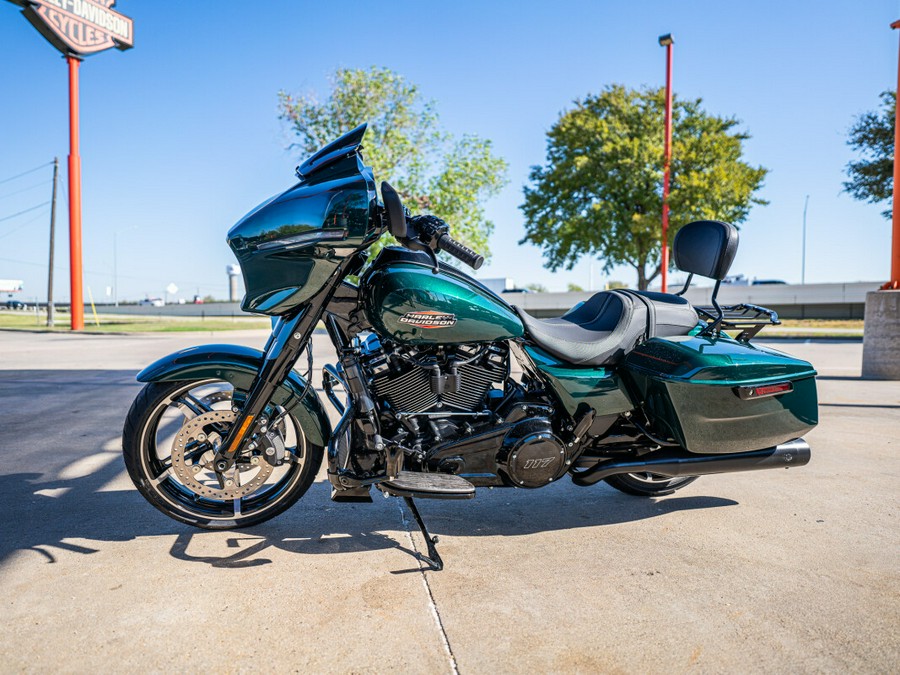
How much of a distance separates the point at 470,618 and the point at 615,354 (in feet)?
4.88

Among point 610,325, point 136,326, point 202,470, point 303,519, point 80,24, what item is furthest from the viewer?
point 136,326

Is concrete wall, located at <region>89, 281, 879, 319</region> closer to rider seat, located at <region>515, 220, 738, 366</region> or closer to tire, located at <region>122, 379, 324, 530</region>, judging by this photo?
rider seat, located at <region>515, 220, 738, 366</region>

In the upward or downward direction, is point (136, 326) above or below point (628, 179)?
below

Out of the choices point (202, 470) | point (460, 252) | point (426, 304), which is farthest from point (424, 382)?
point (202, 470)

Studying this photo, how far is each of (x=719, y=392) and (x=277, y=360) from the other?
2.09 meters

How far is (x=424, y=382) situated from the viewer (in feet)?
9.73

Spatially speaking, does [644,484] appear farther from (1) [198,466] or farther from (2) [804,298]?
(2) [804,298]

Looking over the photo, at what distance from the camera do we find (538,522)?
343cm

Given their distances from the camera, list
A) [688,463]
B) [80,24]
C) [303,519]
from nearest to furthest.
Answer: [688,463] → [303,519] → [80,24]

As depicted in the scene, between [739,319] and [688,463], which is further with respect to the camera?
[739,319]

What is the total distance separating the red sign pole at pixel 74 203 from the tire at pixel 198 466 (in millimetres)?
23792

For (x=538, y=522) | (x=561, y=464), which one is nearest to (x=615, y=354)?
(x=561, y=464)

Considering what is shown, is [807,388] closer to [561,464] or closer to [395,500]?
[561,464]

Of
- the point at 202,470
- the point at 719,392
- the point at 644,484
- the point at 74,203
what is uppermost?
the point at 74,203
